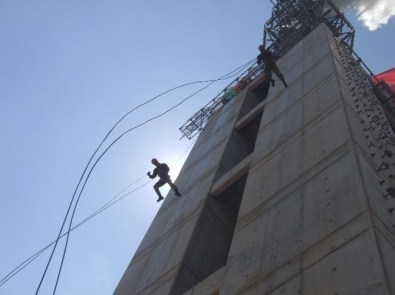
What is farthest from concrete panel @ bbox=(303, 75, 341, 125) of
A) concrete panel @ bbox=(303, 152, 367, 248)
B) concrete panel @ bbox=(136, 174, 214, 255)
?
concrete panel @ bbox=(136, 174, 214, 255)

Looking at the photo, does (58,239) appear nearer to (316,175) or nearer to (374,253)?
(316,175)

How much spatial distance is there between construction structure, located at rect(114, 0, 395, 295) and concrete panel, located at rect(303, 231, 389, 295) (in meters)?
0.02

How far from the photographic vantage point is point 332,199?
302 inches

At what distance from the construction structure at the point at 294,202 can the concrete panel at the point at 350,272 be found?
0.05ft

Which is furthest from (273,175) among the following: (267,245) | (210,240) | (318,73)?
(318,73)

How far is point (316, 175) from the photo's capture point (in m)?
8.61

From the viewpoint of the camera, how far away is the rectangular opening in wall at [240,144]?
15850mm

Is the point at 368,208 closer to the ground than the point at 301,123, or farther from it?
closer to the ground

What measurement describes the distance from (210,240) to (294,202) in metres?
4.44

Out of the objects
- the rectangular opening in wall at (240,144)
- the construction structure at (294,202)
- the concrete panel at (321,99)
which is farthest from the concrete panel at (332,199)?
the rectangular opening in wall at (240,144)

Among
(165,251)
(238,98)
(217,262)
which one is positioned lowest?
(217,262)

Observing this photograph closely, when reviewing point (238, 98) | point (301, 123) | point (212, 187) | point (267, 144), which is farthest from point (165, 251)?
point (238, 98)

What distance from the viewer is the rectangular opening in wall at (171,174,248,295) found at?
36.7 feet

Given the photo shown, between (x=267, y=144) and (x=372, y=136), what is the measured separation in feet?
9.35
